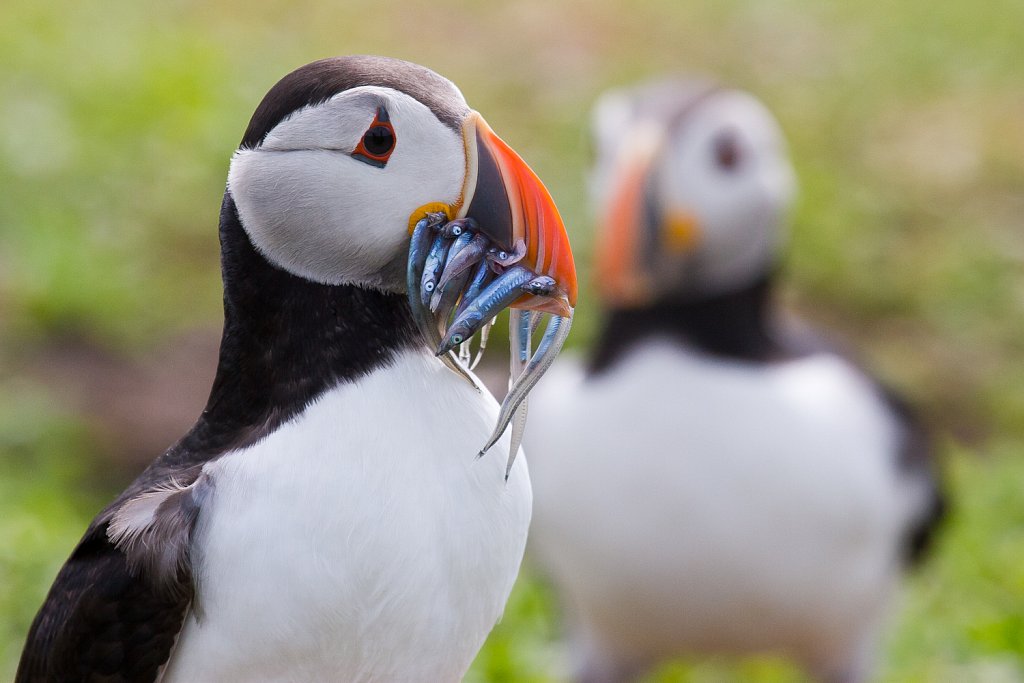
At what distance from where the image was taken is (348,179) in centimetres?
145

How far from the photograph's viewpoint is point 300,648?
146 cm

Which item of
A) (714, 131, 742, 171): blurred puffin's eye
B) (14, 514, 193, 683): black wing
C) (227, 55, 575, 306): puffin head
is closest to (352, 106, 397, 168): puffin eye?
(227, 55, 575, 306): puffin head

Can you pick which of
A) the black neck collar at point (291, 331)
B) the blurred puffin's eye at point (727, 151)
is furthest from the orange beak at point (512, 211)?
the blurred puffin's eye at point (727, 151)

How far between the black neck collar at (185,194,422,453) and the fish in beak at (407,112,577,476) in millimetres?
67

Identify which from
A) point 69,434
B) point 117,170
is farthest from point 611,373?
point 117,170

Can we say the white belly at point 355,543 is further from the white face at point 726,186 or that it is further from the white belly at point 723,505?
the white face at point 726,186

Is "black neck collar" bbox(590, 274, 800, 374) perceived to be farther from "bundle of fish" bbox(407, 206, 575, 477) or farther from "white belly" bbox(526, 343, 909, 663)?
"bundle of fish" bbox(407, 206, 575, 477)

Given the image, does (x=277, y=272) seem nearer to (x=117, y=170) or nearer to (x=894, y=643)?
(x=894, y=643)

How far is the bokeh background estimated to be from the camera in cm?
440

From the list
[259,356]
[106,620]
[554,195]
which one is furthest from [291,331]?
[554,195]

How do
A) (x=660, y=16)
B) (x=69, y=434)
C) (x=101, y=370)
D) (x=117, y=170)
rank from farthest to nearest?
(x=660, y=16), (x=117, y=170), (x=101, y=370), (x=69, y=434)

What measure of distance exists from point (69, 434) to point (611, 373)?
1999 millimetres

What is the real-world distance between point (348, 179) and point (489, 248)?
0.16 metres

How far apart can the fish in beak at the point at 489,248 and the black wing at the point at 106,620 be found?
378mm
